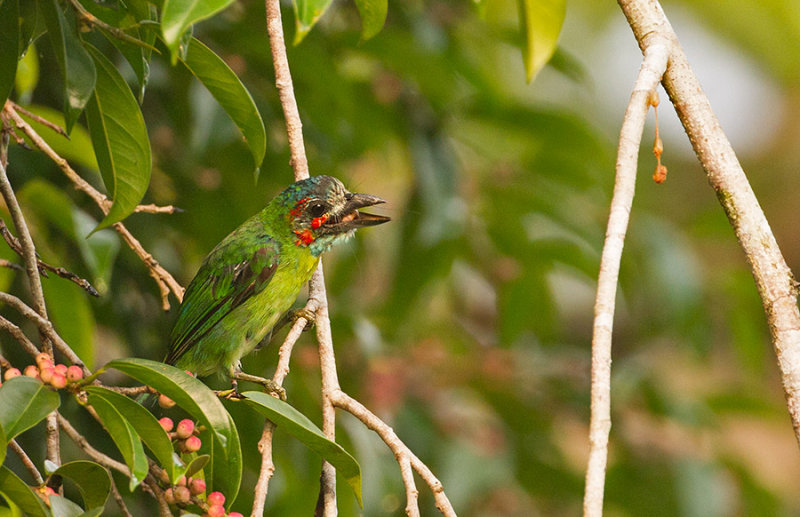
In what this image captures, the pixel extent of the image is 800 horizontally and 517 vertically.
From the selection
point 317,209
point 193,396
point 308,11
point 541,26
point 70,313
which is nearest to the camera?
point 308,11

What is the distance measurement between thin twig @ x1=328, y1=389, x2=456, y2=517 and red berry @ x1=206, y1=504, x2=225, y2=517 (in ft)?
0.98

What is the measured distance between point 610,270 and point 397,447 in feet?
1.69

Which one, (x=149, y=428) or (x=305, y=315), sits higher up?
(x=305, y=315)

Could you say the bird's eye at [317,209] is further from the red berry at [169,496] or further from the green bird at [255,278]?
the red berry at [169,496]

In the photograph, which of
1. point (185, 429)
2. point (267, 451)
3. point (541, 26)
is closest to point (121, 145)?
point (185, 429)

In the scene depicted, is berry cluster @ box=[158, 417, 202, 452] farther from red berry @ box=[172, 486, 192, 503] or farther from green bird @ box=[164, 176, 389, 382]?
green bird @ box=[164, 176, 389, 382]

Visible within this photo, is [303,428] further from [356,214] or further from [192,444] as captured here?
[356,214]

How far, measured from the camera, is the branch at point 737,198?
5.44ft

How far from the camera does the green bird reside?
2.80m

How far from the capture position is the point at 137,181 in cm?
184

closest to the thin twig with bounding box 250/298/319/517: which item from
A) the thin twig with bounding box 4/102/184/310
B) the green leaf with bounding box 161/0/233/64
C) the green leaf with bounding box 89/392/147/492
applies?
the green leaf with bounding box 89/392/147/492

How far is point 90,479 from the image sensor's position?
5.02 feet

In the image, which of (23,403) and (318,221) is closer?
(23,403)

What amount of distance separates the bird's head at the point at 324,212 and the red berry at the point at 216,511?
1229 millimetres
